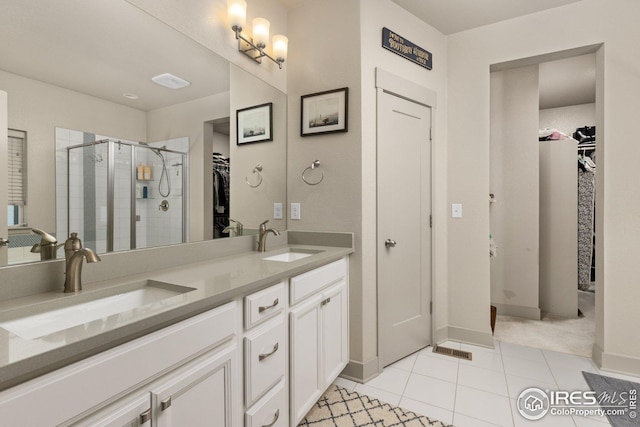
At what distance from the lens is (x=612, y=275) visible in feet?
7.50

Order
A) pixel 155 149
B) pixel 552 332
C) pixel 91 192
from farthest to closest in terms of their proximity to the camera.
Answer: pixel 552 332 < pixel 155 149 < pixel 91 192

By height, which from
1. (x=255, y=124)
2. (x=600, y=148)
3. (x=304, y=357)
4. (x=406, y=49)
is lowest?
(x=304, y=357)

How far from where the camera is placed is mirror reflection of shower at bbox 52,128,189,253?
1.22 meters

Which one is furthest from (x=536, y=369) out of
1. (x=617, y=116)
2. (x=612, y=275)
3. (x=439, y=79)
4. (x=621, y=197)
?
(x=439, y=79)

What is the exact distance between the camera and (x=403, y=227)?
249 centimetres

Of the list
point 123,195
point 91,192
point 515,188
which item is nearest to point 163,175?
point 123,195

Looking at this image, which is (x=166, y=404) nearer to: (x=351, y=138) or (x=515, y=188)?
(x=351, y=138)

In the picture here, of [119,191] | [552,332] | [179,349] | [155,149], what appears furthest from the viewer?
[552,332]

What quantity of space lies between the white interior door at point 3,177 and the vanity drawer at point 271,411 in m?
1.03

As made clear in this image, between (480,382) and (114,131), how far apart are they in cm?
258

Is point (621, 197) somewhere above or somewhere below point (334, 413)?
above

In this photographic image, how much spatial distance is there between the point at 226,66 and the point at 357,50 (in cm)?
90

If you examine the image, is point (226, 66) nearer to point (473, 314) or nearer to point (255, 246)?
point (255, 246)

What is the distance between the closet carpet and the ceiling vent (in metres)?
3.14
